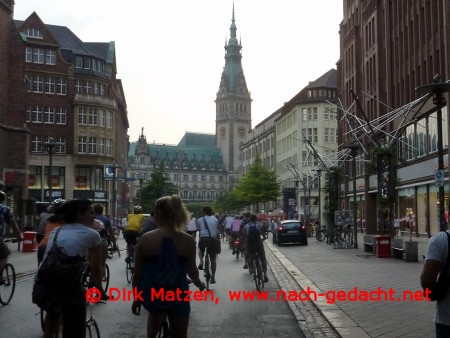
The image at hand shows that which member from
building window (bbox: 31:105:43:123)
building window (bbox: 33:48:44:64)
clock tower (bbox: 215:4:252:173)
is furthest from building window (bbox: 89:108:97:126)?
clock tower (bbox: 215:4:252:173)

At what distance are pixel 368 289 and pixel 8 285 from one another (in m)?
6.96

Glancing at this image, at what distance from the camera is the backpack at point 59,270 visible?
5754 millimetres

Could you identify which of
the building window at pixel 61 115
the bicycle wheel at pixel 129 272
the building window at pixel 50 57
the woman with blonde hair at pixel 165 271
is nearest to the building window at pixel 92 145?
the building window at pixel 61 115

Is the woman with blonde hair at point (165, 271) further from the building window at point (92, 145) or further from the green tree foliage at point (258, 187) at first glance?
the green tree foliage at point (258, 187)

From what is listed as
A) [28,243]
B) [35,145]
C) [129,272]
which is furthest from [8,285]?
[35,145]

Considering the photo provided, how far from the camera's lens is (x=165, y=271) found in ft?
17.5

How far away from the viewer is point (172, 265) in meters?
5.37

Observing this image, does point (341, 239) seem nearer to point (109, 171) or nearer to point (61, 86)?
point (109, 171)

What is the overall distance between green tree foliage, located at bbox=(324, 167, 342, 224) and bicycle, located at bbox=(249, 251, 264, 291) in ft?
72.9

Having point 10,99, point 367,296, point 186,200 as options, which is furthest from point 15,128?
point 186,200

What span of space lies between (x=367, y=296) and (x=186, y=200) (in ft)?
583

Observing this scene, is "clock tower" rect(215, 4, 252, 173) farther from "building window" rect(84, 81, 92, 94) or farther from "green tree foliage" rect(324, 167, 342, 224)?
"green tree foliage" rect(324, 167, 342, 224)

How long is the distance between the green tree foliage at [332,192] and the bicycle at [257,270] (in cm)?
2222

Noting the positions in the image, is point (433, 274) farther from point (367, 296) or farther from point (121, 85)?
point (121, 85)
